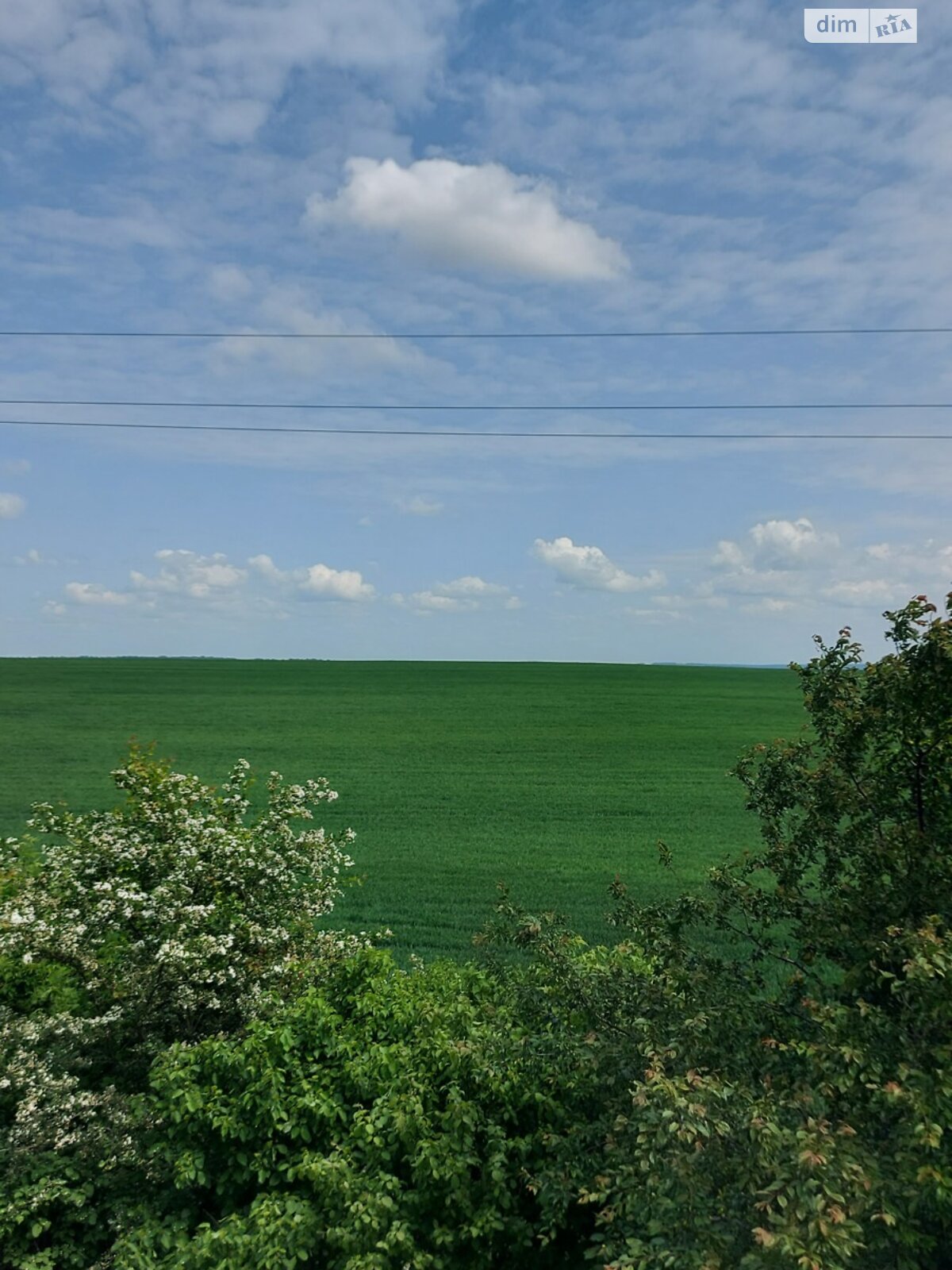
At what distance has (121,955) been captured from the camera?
8.02 m

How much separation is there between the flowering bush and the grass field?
124 centimetres

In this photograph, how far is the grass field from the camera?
18547 millimetres

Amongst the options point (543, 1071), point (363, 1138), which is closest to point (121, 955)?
point (363, 1138)

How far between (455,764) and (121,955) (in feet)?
90.4

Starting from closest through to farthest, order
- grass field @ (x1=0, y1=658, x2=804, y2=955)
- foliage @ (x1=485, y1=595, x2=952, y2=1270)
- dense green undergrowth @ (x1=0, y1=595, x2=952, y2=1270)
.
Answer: foliage @ (x1=485, y1=595, x2=952, y2=1270)
dense green undergrowth @ (x1=0, y1=595, x2=952, y2=1270)
grass field @ (x1=0, y1=658, x2=804, y2=955)

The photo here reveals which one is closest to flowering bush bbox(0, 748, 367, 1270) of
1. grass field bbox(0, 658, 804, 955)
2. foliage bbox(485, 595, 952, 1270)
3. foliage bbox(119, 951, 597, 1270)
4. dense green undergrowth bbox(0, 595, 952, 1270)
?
dense green undergrowth bbox(0, 595, 952, 1270)

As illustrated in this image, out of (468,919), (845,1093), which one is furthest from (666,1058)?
(468,919)

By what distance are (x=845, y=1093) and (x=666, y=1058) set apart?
1.09 m

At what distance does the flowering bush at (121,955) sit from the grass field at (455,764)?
1.24 meters

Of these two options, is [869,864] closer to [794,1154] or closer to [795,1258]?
[794,1154]

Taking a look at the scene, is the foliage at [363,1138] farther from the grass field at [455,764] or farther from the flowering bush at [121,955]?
the grass field at [455,764]

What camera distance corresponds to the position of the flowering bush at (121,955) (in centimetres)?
650

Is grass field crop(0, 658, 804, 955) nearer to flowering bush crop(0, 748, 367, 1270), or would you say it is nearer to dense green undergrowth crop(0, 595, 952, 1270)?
flowering bush crop(0, 748, 367, 1270)

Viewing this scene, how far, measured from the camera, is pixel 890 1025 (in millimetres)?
4570
